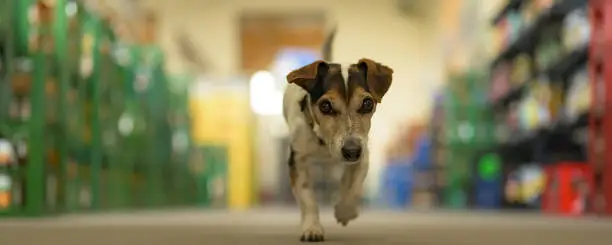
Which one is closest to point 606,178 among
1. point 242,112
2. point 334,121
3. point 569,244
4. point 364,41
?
point 569,244

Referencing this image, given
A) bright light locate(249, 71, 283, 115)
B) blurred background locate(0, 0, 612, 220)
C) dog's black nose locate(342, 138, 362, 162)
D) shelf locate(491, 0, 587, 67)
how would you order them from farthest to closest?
1. bright light locate(249, 71, 283, 115)
2. shelf locate(491, 0, 587, 67)
3. blurred background locate(0, 0, 612, 220)
4. dog's black nose locate(342, 138, 362, 162)

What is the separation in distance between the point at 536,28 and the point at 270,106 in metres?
7.66

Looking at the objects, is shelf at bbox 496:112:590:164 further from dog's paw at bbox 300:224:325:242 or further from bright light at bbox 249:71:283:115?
bright light at bbox 249:71:283:115

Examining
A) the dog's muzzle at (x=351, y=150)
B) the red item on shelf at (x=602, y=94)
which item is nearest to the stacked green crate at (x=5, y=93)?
the dog's muzzle at (x=351, y=150)

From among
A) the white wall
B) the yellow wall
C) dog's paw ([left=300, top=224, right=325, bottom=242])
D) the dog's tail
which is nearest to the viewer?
dog's paw ([left=300, top=224, right=325, bottom=242])

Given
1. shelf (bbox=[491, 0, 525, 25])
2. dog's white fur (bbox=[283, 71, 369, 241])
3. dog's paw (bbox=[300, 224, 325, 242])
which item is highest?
shelf (bbox=[491, 0, 525, 25])

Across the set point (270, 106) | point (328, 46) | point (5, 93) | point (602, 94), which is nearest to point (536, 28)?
point (602, 94)

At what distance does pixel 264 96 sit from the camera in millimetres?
13273

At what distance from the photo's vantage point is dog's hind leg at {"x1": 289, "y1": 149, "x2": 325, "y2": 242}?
90.6 inches

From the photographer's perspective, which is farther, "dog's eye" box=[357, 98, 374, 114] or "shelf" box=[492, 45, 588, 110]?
"shelf" box=[492, 45, 588, 110]

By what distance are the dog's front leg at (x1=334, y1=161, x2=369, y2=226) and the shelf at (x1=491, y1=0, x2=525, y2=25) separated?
14.9 feet

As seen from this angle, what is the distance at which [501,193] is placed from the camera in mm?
7016

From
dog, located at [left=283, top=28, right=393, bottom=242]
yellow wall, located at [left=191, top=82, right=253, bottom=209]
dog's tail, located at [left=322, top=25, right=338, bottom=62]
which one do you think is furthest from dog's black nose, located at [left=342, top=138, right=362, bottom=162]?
yellow wall, located at [left=191, top=82, right=253, bottom=209]

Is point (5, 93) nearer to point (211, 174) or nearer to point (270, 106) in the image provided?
point (211, 174)
